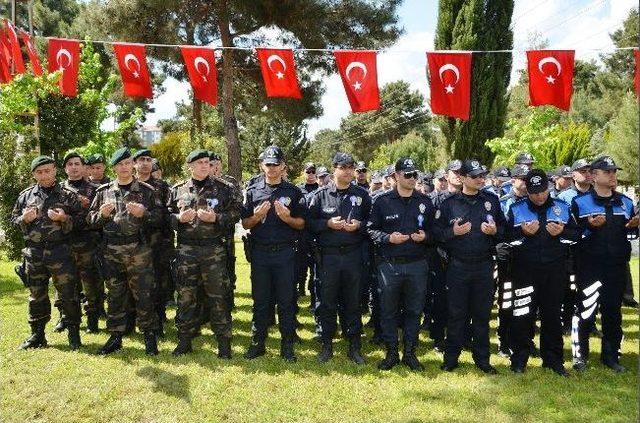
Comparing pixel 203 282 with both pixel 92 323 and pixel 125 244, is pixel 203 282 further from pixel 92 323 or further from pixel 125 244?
pixel 92 323

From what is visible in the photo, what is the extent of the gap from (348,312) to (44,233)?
136 inches

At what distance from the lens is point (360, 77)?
335 inches

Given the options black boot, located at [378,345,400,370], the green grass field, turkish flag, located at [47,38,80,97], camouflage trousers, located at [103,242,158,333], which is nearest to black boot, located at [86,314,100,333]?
the green grass field

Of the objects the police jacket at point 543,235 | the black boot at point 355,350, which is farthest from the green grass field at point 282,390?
the police jacket at point 543,235

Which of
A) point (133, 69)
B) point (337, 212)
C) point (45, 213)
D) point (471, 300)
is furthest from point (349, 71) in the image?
point (45, 213)

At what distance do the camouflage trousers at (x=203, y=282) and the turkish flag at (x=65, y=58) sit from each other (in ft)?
17.3

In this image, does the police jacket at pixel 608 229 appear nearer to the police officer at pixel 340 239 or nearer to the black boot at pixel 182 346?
the police officer at pixel 340 239

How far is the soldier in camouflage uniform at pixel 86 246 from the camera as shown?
607 cm

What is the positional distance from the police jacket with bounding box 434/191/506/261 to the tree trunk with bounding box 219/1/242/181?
40.3 feet

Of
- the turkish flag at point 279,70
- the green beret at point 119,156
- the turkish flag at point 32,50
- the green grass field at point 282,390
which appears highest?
the turkish flag at point 32,50

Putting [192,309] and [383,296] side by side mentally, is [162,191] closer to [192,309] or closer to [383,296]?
[192,309]

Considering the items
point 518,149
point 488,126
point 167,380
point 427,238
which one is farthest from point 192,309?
point 488,126

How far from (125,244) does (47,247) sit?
96 cm

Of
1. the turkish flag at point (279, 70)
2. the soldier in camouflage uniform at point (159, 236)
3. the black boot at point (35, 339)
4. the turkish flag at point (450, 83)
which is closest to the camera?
the black boot at point (35, 339)
